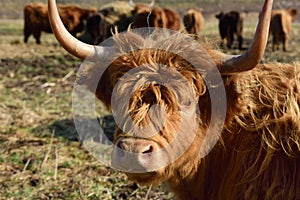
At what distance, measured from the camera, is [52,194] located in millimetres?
4871

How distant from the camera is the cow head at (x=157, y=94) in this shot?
9.54 feet

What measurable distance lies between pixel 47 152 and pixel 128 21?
47.1ft

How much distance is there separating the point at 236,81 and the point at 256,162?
555 millimetres

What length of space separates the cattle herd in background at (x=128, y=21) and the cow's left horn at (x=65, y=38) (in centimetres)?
1457

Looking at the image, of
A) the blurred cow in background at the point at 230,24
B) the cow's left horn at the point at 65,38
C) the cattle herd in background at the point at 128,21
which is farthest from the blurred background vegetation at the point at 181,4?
the cow's left horn at the point at 65,38

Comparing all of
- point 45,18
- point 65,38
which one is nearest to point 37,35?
point 45,18

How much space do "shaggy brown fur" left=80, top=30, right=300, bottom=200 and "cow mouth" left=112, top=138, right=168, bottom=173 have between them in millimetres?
72

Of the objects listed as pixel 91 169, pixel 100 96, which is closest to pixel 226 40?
pixel 91 169

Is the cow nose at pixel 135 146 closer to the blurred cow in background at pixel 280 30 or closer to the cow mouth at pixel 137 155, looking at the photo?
the cow mouth at pixel 137 155

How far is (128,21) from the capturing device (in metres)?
19.8

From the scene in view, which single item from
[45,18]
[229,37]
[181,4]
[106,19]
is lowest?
[181,4]

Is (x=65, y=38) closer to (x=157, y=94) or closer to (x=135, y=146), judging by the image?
(x=157, y=94)

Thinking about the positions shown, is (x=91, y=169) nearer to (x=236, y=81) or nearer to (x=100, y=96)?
(x=100, y=96)

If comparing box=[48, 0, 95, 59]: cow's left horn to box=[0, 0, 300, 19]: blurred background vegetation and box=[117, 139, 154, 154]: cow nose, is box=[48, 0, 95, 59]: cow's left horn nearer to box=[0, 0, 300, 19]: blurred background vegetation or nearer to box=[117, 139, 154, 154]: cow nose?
box=[117, 139, 154, 154]: cow nose
